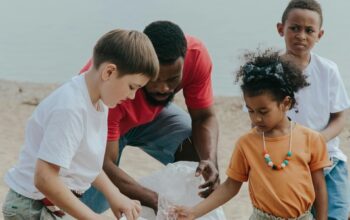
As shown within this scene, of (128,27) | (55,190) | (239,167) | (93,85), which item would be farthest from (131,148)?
(128,27)

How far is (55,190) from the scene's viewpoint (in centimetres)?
268

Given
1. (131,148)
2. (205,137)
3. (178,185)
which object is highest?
(205,137)

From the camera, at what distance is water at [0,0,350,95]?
1155 centimetres

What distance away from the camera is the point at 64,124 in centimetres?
267

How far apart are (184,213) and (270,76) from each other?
672 mm

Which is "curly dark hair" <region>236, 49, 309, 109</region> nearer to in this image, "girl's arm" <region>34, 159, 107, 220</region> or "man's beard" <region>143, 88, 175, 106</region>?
"man's beard" <region>143, 88, 175, 106</region>

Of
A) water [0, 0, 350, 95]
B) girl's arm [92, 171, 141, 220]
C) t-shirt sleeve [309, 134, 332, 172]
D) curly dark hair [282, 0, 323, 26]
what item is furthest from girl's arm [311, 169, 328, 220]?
water [0, 0, 350, 95]

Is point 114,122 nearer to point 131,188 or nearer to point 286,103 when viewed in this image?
point 131,188

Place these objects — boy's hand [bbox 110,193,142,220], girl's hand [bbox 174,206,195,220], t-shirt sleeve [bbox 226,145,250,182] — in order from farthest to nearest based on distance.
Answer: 1. girl's hand [bbox 174,206,195,220]
2. t-shirt sleeve [bbox 226,145,250,182]
3. boy's hand [bbox 110,193,142,220]

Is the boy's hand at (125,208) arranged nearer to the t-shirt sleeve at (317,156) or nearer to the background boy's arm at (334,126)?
the t-shirt sleeve at (317,156)

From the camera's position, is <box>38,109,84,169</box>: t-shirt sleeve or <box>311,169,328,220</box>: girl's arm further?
<box>311,169,328,220</box>: girl's arm

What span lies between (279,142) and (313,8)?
0.89m

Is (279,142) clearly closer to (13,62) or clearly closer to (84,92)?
(84,92)

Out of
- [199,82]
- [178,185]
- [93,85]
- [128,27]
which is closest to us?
[93,85]
